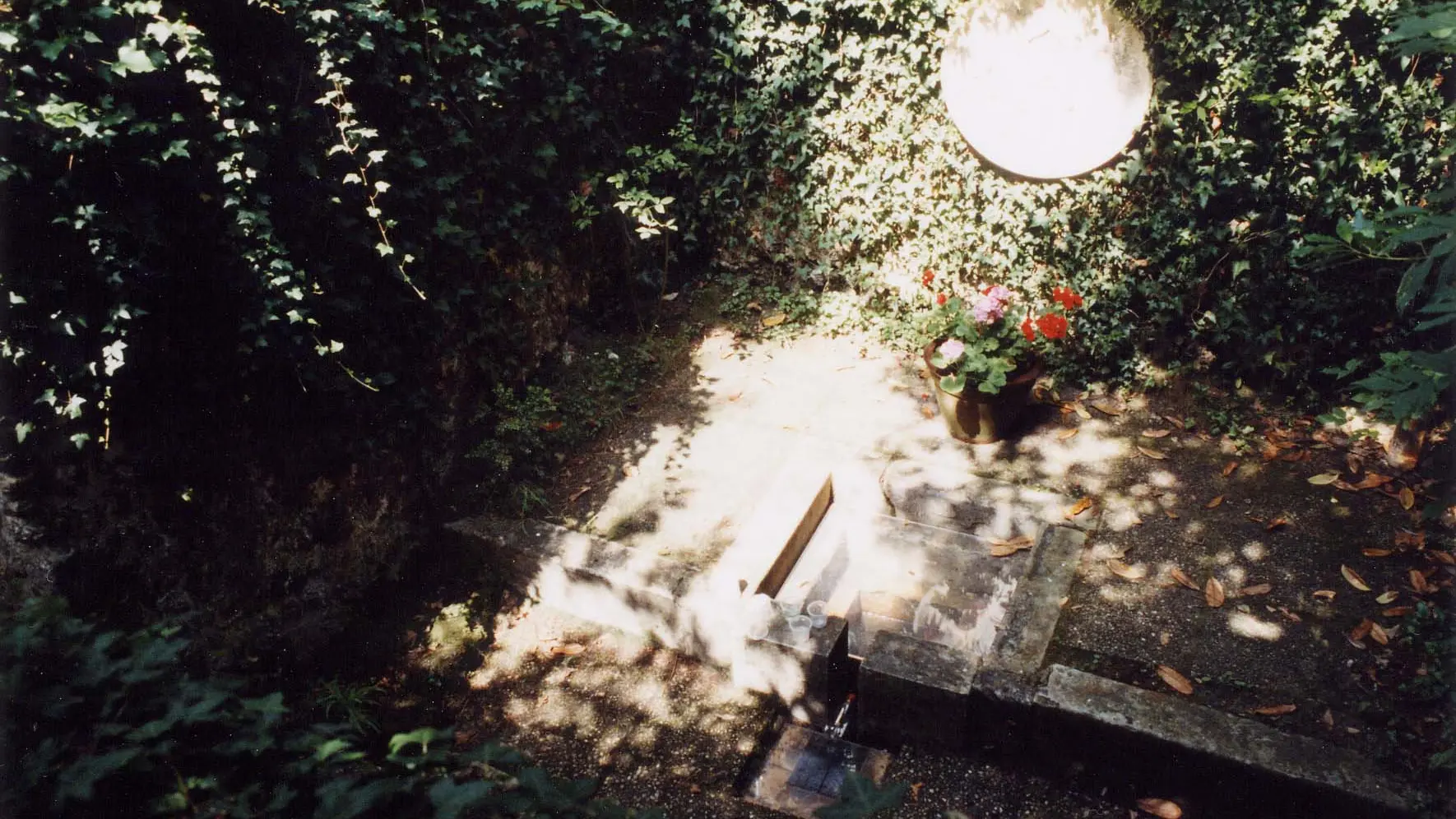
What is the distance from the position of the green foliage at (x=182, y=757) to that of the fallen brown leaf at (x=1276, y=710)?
10.2 ft

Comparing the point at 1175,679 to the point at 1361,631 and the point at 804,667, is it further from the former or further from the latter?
the point at 804,667

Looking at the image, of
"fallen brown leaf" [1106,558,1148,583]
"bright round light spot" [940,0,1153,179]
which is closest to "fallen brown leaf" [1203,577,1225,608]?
"fallen brown leaf" [1106,558,1148,583]

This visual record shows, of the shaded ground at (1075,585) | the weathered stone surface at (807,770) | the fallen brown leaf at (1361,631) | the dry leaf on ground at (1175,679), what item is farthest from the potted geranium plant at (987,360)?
the weathered stone surface at (807,770)

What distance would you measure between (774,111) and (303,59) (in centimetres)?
361

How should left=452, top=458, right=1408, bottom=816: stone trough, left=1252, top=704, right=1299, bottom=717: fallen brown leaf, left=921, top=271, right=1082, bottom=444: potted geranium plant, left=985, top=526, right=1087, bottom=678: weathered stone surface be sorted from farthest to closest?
left=921, top=271, right=1082, bottom=444: potted geranium plant, left=985, top=526, right=1087, bottom=678: weathered stone surface, left=1252, top=704, right=1299, bottom=717: fallen brown leaf, left=452, top=458, right=1408, bottom=816: stone trough

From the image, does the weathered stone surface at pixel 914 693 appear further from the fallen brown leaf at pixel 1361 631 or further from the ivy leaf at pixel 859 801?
the ivy leaf at pixel 859 801

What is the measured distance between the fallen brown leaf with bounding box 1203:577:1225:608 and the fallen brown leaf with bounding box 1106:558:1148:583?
281 millimetres

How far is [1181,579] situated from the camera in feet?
13.8

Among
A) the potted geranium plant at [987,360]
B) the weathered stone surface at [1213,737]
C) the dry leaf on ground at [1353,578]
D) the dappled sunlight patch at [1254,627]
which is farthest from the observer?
the potted geranium plant at [987,360]

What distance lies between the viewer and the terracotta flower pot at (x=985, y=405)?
5.12m

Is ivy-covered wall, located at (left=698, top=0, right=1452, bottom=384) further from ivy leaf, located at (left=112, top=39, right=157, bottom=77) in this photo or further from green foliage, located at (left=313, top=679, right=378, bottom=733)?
green foliage, located at (left=313, top=679, right=378, bottom=733)

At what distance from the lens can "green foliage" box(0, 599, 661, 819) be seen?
152 centimetres

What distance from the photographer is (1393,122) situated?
447 cm

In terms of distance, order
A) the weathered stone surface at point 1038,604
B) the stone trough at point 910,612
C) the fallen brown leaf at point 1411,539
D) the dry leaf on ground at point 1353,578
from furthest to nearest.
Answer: the fallen brown leaf at point 1411,539
the dry leaf on ground at point 1353,578
the weathered stone surface at point 1038,604
the stone trough at point 910,612
